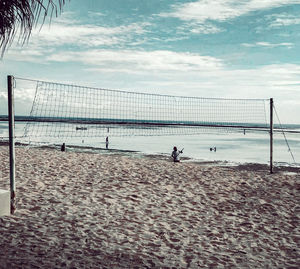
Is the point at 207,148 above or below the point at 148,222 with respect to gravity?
above

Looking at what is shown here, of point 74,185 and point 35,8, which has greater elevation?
point 35,8

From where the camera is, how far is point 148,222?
4289mm

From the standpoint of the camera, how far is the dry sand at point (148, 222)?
3203 mm

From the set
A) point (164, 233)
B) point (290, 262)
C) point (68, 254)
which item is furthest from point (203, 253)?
point (68, 254)

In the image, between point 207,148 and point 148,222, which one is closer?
point 148,222

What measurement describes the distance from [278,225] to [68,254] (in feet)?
9.60

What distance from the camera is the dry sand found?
3.20m

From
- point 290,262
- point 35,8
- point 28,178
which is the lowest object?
point 290,262

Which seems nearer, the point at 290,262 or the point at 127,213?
the point at 290,262

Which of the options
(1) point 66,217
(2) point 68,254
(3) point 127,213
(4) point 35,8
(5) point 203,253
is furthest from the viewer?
(3) point 127,213

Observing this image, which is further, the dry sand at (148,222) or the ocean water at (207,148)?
the ocean water at (207,148)

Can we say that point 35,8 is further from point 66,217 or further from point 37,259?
point 66,217

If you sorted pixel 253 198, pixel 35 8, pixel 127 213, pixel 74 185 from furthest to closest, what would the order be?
pixel 74 185
pixel 253 198
pixel 127 213
pixel 35 8

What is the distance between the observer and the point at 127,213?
4613 mm
